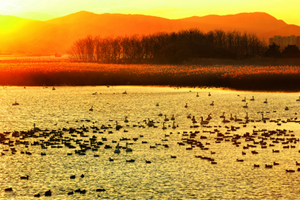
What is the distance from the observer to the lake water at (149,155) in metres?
13.6

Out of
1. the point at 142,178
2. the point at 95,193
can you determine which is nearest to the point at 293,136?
the point at 142,178

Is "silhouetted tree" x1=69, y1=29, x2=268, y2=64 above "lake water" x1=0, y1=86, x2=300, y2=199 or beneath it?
above

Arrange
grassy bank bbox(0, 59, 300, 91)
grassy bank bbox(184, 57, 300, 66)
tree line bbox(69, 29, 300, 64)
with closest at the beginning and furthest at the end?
grassy bank bbox(0, 59, 300, 91), grassy bank bbox(184, 57, 300, 66), tree line bbox(69, 29, 300, 64)

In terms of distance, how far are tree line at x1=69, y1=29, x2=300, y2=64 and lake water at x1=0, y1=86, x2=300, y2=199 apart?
7827 cm

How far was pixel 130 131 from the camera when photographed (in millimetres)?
23266

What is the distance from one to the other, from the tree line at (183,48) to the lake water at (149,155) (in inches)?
3082

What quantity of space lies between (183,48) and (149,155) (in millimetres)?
90572

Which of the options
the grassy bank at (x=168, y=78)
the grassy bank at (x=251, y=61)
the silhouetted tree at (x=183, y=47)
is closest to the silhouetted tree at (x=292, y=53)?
the silhouetted tree at (x=183, y=47)

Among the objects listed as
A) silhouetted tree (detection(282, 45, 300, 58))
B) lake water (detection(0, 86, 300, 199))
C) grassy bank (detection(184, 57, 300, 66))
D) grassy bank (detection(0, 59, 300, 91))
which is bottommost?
lake water (detection(0, 86, 300, 199))

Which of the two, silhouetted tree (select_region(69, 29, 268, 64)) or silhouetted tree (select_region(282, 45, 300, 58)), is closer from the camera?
silhouetted tree (select_region(282, 45, 300, 58))

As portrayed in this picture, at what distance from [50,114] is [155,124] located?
886 centimetres

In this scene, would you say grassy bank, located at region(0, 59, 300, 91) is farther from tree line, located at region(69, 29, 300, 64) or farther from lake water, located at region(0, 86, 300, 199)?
tree line, located at region(69, 29, 300, 64)

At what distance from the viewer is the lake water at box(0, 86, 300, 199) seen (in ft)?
44.5

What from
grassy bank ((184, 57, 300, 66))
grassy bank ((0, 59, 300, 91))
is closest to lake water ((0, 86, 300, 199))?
grassy bank ((0, 59, 300, 91))
